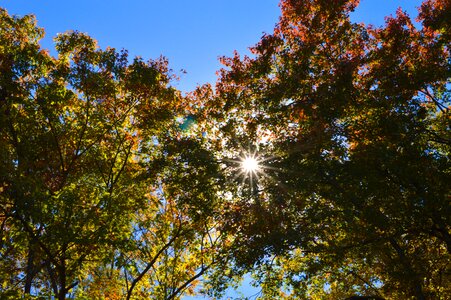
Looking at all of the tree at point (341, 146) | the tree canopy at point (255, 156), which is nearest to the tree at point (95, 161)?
the tree canopy at point (255, 156)

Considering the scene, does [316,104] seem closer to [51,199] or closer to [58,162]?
[51,199]

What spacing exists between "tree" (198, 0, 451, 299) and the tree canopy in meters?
0.06

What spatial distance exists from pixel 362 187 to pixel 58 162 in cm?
1128

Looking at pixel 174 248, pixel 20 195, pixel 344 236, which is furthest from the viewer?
pixel 174 248

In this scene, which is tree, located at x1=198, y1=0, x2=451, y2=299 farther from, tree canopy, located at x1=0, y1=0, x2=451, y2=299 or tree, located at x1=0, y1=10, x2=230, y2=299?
tree, located at x1=0, y1=10, x2=230, y2=299

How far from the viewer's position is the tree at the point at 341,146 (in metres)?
10.4

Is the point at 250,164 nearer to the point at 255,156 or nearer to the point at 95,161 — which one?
the point at 255,156

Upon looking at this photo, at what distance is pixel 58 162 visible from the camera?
1338 centimetres

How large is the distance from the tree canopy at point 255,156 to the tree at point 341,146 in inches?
2.2

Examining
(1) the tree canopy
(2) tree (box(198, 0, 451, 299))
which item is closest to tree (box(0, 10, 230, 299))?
(1) the tree canopy

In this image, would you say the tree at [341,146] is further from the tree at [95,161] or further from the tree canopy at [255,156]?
the tree at [95,161]

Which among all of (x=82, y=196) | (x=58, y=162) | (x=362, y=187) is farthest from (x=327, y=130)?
(x=58, y=162)

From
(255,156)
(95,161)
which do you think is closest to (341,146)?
(255,156)

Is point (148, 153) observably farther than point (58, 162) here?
Yes
